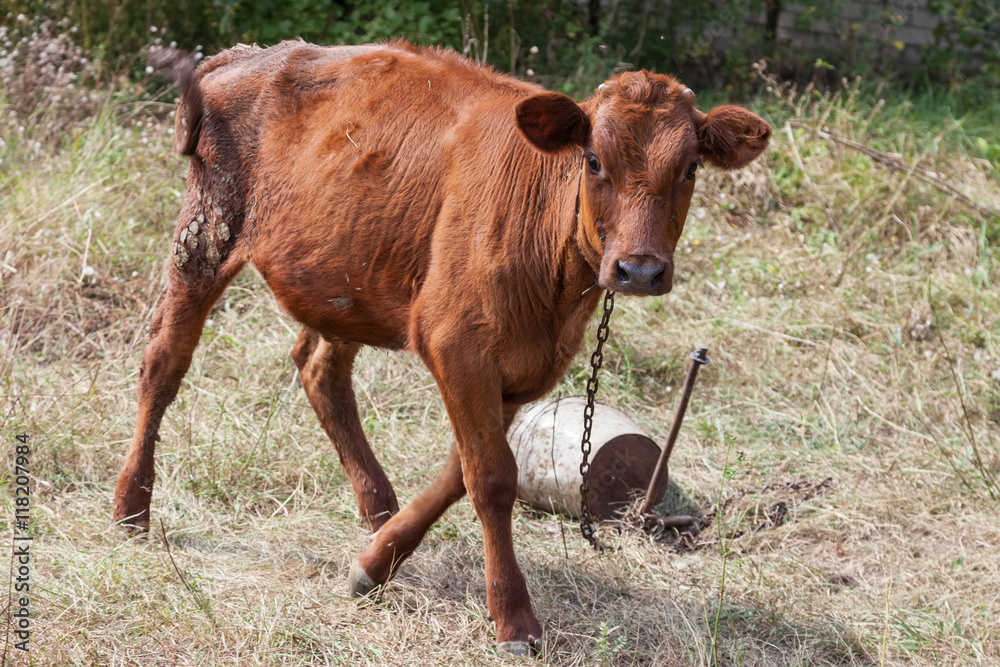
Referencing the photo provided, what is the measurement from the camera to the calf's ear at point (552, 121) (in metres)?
3.30

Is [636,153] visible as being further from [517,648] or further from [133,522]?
[133,522]

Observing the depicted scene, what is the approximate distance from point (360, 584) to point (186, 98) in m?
2.12

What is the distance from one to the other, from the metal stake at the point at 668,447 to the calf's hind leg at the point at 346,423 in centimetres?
112

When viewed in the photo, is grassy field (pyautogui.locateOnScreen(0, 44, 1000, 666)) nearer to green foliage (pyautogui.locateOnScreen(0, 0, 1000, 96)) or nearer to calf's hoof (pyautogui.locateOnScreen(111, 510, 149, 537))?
calf's hoof (pyautogui.locateOnScreen(111, 510, 149, 537))

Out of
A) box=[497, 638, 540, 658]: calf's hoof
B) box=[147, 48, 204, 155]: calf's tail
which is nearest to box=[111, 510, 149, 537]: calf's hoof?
box=[147, 48, 204, 155]: calf's tail

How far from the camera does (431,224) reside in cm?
377

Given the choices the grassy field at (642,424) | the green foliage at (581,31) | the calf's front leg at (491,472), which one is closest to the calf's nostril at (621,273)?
the calf's front leg at (491,472)

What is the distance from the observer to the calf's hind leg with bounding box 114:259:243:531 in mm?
4391

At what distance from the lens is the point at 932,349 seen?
20.8 feet

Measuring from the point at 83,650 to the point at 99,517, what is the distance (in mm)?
1167

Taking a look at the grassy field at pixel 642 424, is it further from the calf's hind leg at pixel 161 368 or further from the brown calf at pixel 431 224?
the brown calf at pixel 431 224

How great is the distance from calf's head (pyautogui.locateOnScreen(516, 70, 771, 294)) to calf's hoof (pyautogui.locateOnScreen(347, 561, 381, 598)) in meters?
1.48

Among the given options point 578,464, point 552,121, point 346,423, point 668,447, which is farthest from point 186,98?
point 668,447

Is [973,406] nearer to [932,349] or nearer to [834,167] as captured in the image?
[932,349]
